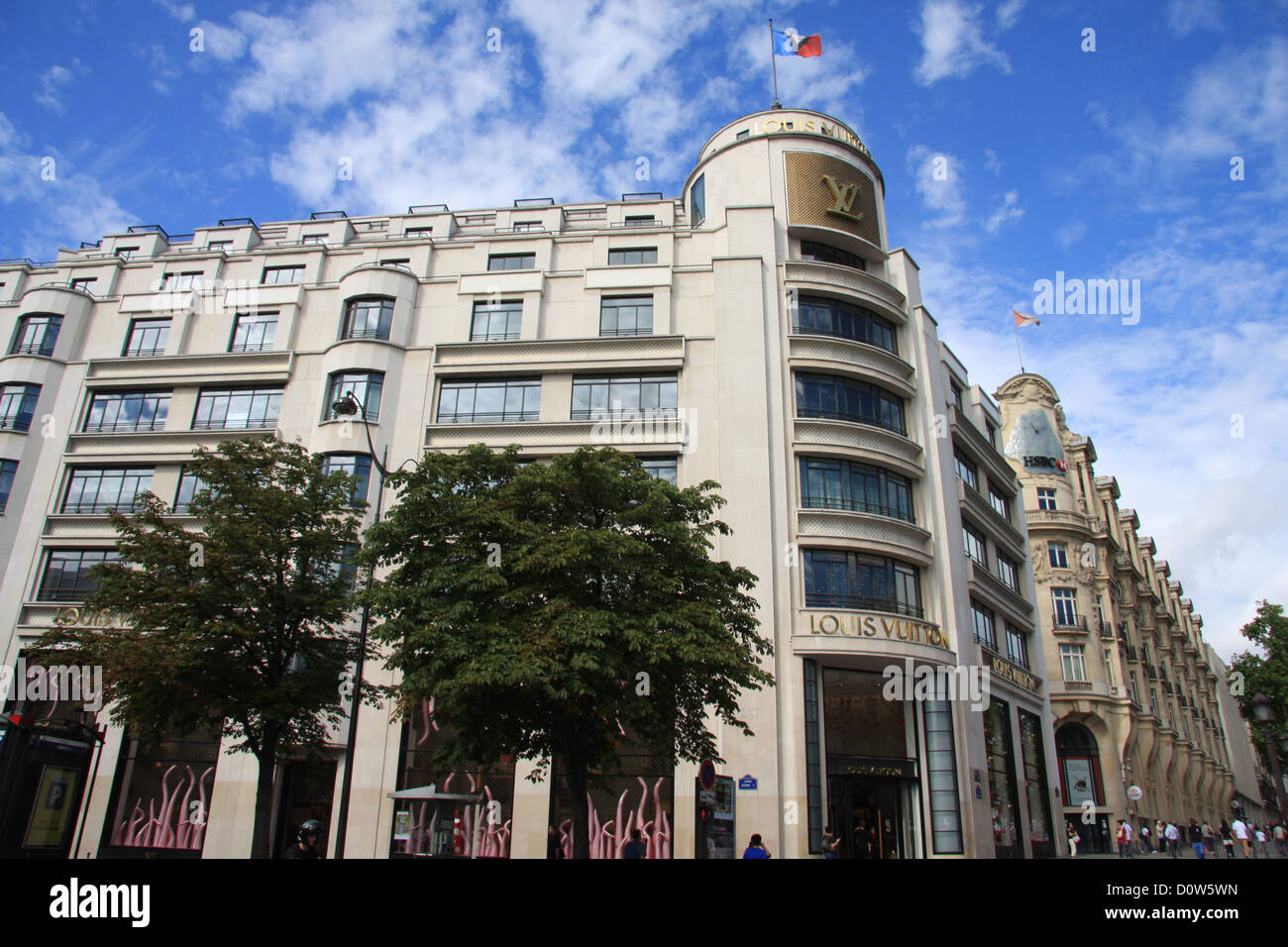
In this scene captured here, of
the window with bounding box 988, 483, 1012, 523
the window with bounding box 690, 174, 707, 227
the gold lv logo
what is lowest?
the window with bounding box 988, 483, 1012, 523

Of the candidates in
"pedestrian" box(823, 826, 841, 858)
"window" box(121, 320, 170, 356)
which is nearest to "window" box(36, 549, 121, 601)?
"window" box(121, 320, 170, 356)

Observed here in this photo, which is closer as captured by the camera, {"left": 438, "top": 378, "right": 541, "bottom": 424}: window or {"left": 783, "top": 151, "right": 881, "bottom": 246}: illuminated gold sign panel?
{"left": 438, "top": 378, "right": 541, "bottom": 424}: window

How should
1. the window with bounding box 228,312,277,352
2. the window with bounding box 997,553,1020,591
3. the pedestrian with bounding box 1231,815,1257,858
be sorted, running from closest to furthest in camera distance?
the pedestrian with bounding box 1231,815,1257,858 < the window with bounding box 228,312,277,352 < the window with bounding box 997,553,1020,591

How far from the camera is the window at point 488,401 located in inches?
1352

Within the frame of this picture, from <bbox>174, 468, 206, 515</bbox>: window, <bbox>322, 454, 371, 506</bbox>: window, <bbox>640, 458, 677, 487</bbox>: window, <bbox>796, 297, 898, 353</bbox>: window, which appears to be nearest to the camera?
<bbox>640, 458, 677, 487</bbox>: window

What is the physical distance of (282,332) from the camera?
37.3 metres

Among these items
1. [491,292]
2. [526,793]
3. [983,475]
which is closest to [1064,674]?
[983,475]

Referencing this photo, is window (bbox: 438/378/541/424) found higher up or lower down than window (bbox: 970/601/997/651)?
higher up

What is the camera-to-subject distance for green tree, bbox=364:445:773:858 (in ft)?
60.3

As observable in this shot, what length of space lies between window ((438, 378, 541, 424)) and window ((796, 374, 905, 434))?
10.9 metres

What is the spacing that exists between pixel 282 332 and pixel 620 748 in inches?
932

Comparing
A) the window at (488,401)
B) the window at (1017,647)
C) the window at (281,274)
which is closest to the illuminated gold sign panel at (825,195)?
the window at (488,401)

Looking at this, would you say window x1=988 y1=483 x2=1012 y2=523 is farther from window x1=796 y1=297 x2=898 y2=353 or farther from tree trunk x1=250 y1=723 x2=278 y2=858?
tree trunk x1=250 y1=723 x2=278 y2=858

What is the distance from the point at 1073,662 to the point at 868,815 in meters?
28.9
